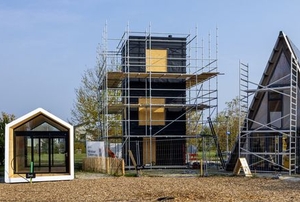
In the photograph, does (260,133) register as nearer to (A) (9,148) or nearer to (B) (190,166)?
(B) (190,166)

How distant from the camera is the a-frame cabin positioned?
2633cm

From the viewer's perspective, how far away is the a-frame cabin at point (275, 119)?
86.4 feet

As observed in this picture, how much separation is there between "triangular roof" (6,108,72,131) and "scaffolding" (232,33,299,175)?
29.4 feet

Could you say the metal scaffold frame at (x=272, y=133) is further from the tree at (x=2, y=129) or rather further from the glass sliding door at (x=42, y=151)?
the tree at (x=2, y=129)

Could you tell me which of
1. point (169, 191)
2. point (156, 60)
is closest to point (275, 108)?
point (156, 60)

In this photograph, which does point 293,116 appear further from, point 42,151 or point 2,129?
point 2,129

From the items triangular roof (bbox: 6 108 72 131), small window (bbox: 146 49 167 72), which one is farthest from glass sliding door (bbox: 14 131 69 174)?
small window (bbox: 146 49 167 72)

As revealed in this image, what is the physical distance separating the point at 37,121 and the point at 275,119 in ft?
39.0

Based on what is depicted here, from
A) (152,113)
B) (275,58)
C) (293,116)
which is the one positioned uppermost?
(275,58)

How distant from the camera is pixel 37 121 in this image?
24969 millimetres

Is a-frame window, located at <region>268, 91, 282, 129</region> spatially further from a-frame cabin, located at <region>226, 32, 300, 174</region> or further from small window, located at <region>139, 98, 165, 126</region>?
small window, located at <region>139, 98, 165, 126</region>

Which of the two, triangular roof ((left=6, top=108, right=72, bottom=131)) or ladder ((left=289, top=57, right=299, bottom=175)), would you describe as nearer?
triangular roof ((left=6, top=108, right=72, bottom=131))

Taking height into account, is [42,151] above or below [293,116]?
below

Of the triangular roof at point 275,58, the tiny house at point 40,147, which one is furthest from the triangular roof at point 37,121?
the triangular roof at point 275,58
